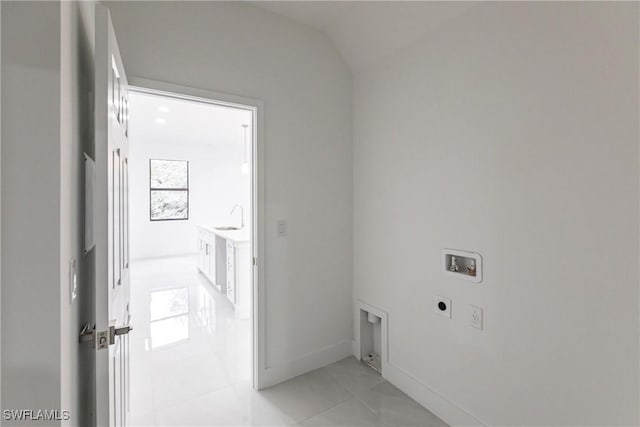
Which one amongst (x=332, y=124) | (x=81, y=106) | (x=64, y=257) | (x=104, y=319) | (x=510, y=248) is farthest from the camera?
(x=332, y=124)

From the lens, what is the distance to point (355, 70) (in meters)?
2.65

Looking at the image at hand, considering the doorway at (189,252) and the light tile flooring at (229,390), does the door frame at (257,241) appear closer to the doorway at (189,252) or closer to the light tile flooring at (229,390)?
the doorway at (189,252)

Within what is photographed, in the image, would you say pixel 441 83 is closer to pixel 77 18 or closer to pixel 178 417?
pixel 77 18

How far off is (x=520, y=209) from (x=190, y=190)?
24.3 feet

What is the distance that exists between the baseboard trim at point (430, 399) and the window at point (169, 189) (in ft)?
21.7

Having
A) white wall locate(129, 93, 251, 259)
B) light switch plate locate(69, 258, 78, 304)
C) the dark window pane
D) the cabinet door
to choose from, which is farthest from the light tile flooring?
the dark window pane

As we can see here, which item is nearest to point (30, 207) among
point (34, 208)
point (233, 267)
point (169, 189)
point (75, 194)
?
point (34, 208)

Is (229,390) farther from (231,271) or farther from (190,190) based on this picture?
(190,190)

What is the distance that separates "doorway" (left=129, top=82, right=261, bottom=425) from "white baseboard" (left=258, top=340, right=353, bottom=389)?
11 cm

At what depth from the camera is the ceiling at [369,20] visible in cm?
192

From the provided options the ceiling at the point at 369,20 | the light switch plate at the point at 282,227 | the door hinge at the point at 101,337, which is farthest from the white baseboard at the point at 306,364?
the ceiling at the point at 369,20

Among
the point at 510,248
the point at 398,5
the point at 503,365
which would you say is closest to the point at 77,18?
the point at 398,5

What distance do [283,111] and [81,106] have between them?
55.1 inches

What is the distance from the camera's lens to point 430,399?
2039 mm
